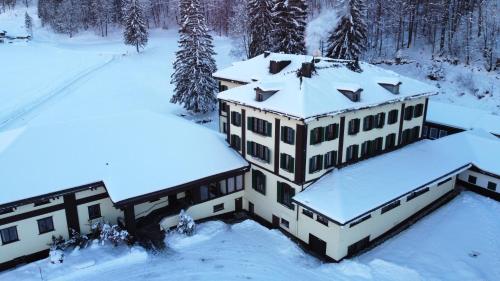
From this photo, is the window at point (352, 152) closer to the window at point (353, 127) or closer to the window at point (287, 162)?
the window at point (353, 127)

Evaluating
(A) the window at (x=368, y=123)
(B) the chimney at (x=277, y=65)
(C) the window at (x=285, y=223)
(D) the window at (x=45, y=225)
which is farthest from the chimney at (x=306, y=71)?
(D) the window at (x=45, y=225)

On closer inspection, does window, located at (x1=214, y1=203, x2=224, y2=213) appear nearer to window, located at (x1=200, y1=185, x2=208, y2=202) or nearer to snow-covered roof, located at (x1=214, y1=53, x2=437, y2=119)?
window, located at (x1=200, y1=185, x2=208, y2=202)

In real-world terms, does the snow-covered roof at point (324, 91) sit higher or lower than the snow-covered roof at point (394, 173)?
higher

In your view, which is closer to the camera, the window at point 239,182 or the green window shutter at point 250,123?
the green window shutter at point 250,123

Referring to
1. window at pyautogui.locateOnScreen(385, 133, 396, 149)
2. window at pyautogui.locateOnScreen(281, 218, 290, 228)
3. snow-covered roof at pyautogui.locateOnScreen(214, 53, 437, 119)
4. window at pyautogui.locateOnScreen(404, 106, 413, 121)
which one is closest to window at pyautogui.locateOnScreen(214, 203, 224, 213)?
window at pyautogui.locateOnScreen(281, 218, 290, 228)

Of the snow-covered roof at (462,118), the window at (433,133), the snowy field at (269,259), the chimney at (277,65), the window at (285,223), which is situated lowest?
the snowy field at (269,259)

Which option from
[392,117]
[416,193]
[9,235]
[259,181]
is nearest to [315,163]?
[259,181]

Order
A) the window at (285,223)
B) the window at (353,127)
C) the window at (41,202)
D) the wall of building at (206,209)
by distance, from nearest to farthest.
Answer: the window at (41,202), the wall of building at (206,209), the window at (285,223), the window at (353,127)

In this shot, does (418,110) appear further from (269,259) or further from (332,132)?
(269,259)
